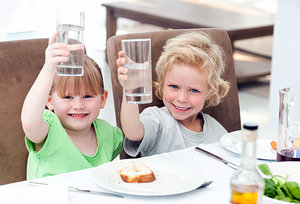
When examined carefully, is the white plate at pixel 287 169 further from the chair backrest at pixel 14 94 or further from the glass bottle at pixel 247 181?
the chair backrest at pixel 14 94

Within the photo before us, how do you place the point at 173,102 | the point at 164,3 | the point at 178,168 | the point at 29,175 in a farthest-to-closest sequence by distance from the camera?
the point at 164,3, the point at 173,102, the point at 29,175, the point at 178,168

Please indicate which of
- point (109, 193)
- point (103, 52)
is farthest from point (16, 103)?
point (103, 52)

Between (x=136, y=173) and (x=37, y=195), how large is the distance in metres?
0.22

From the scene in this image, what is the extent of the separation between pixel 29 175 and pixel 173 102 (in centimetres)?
48

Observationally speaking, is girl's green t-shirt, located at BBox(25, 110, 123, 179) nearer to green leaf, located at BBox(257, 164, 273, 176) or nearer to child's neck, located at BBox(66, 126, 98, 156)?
child's neck, located at BBox(66, 126, 98, 156)

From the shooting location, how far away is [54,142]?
1434 mm

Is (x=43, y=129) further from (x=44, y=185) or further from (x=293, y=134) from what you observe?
(x=293, y=134)

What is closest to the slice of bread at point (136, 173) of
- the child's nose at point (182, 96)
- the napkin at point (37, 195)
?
the napkin at point (37, 195)

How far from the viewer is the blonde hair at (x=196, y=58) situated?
1.62 metres

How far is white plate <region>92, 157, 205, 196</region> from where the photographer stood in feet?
3.47

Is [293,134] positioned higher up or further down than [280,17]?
further down

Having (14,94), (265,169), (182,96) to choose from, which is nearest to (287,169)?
(265,169)

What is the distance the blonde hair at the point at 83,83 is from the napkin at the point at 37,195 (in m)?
Result: 0.49

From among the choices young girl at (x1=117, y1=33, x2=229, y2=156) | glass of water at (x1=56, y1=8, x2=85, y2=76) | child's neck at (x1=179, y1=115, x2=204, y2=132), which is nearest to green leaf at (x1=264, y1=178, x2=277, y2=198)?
glass of water at (x1=56, y1=8, x2=85, y2=76)
